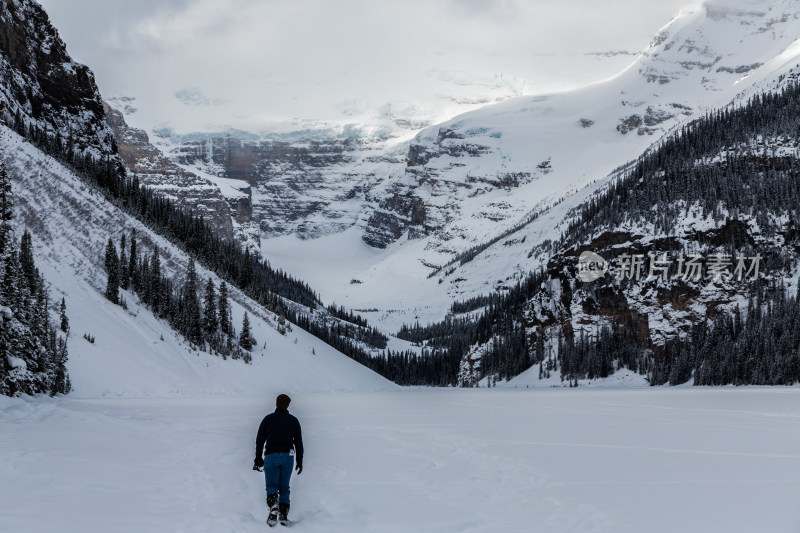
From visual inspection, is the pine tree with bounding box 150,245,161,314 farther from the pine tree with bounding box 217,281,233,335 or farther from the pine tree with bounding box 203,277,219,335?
the pine tree with bounding box 217,281,233,335

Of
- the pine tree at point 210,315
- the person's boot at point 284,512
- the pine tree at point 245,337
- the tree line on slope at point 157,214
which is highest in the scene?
the tree line on slope at point 157,214

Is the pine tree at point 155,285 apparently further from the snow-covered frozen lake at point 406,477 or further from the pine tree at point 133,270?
the snow-covered frozen lake at point 406,477

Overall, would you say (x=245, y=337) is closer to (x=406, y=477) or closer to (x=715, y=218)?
(x=406, y=477)

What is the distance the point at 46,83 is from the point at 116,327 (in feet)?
321

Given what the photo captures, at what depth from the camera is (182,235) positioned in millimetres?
148625

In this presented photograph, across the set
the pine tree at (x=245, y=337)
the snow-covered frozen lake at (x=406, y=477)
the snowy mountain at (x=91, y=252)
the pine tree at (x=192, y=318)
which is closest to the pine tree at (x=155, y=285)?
the snowy mountain at (x=91, y=252)

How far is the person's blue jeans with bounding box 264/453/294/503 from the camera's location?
17.7 m

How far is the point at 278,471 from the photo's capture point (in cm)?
1798

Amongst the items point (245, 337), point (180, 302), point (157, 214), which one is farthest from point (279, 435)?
point (157, 214)

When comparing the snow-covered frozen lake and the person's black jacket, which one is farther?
the person's black jacket

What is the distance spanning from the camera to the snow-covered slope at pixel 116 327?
6944 centimetres

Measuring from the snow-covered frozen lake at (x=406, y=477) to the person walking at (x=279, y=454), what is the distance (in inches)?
26.0

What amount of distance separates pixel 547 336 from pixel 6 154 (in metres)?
117

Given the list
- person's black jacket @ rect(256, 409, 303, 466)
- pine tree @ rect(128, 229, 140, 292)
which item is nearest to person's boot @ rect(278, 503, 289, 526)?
person's black jacket @ rect(256, 409, 303, 466)
